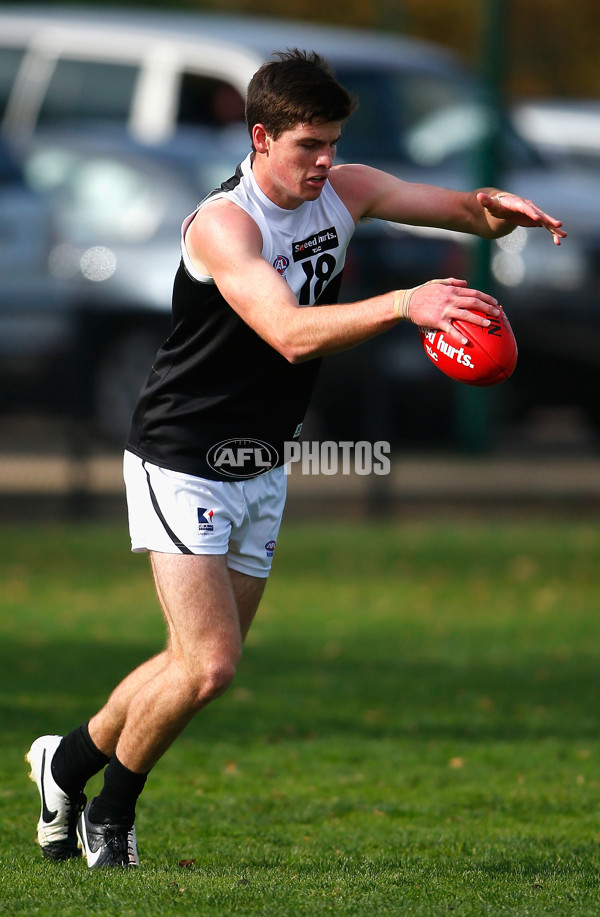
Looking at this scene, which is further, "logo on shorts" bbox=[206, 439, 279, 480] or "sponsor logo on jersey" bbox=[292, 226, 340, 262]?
"logo on shorts" bbox=[206, 439, 279, 480]

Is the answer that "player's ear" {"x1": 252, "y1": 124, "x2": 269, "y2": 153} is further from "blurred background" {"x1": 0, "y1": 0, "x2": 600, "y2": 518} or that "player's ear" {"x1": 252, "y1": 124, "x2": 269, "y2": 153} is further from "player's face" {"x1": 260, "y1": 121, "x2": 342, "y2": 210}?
"blurred background" {"x1": 0, "y1": 0, "x2": 600, "y2": 518}

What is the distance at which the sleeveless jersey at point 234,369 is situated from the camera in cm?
481

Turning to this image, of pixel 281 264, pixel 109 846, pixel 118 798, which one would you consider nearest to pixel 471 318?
pixel 281 264

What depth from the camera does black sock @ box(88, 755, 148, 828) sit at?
16.3 ft

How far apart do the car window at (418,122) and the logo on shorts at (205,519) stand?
9525 millimetres

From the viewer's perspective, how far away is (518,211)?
4984 millimetres

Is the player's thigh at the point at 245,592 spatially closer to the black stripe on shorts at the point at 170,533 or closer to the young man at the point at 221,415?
the young man at the point at 221,415

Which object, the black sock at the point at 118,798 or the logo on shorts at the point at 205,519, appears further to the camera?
the black sock at the point at 118,798

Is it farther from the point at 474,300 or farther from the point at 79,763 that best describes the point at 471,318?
the point at 79,763

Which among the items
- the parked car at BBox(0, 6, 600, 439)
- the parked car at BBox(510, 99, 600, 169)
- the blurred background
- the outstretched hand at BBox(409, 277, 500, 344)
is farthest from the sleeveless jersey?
the parked car at BBox(510, 99, 600, 169)

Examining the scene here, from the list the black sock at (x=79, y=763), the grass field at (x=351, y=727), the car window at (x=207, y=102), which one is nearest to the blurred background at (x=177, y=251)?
the car window at (x=207, y=102)

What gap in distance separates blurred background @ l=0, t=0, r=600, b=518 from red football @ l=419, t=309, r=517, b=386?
9.33 meters

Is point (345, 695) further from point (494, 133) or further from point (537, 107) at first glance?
point (537, 107)

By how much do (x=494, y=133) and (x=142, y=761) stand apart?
11507mm
